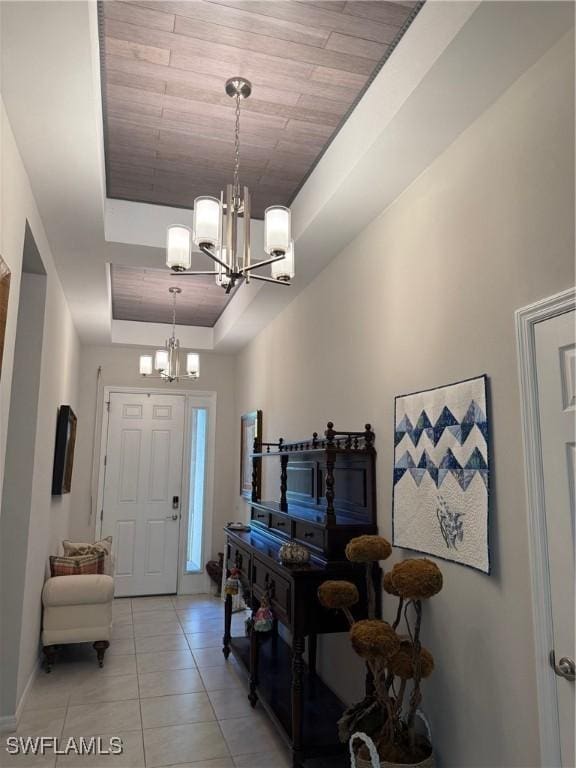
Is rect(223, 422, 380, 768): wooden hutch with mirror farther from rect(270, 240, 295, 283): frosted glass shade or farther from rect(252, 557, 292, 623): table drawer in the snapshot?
rect(270, 240, 295, 283): frosted glass shade

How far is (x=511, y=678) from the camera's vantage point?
183 cm

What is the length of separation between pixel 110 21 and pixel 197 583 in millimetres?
5554

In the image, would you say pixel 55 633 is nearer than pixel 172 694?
No

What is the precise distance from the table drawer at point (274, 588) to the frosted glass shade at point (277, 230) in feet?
5.43

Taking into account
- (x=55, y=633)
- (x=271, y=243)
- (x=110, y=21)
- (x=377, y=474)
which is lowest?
(x=55, y=633)

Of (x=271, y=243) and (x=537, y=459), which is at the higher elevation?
(x=271, y=243)

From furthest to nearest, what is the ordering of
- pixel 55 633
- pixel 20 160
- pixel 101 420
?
pixel 101 420, pixel 55 633, pixel 20 160

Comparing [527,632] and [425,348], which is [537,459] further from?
[425,348]

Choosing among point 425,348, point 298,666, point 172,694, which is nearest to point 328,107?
point 425,348

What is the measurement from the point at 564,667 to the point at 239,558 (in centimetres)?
262

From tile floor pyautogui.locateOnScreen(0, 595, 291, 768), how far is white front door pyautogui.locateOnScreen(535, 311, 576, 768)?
5.44 feet

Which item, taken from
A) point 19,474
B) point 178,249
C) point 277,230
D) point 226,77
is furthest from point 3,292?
point 19,474

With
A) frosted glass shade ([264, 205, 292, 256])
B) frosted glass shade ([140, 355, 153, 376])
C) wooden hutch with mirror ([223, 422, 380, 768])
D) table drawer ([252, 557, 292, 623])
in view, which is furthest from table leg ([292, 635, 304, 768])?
frosted glass shade ([140, 355, 153, 376])

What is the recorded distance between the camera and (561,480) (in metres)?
1.69
